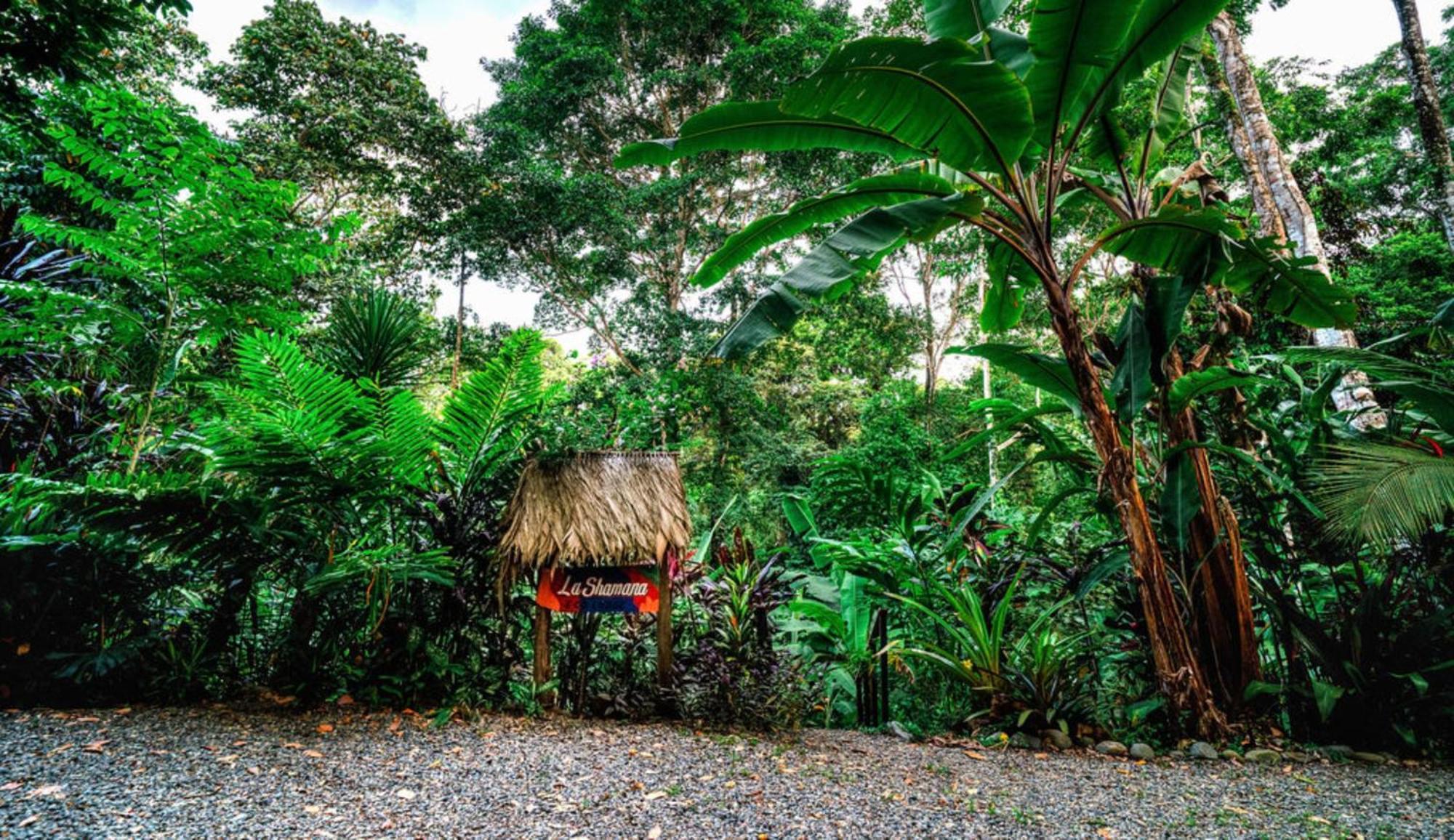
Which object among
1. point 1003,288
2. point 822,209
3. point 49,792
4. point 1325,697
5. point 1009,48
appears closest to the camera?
point 49,792

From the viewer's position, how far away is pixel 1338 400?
Answer: 539 cm

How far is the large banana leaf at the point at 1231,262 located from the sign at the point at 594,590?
2.79 metres

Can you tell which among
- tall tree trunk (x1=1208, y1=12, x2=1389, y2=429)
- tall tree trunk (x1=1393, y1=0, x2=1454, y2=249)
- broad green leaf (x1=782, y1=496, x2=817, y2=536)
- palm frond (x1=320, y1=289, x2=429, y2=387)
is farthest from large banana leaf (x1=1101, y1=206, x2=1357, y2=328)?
tall tree trunk (x1=1393, y1=0, x2=1454, y2=249)

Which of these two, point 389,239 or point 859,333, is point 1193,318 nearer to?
point 859,333

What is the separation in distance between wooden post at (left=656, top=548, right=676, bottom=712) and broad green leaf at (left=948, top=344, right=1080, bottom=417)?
5.83 ft

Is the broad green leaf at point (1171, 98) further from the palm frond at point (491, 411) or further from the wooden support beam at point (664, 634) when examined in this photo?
the palm frond at point (491, 411)

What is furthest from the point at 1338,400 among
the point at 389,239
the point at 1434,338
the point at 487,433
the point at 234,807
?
the point at 389,239

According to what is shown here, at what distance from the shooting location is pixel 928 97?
244 cm

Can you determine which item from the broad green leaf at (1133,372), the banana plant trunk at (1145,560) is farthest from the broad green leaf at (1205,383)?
the banana plant trunk at (1145,560)

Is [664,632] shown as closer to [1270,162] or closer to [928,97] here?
[928,97]

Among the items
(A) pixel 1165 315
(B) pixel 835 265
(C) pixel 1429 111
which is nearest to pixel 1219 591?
(A) pixel 1165 315

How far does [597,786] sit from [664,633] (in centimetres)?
93

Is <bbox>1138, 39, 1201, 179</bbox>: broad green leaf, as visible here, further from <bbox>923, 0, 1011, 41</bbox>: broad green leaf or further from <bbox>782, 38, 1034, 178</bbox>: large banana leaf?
<bbox>782, 38, 1034, 178</bbox>: large banana leaf

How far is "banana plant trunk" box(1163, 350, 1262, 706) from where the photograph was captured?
2.79 metres
